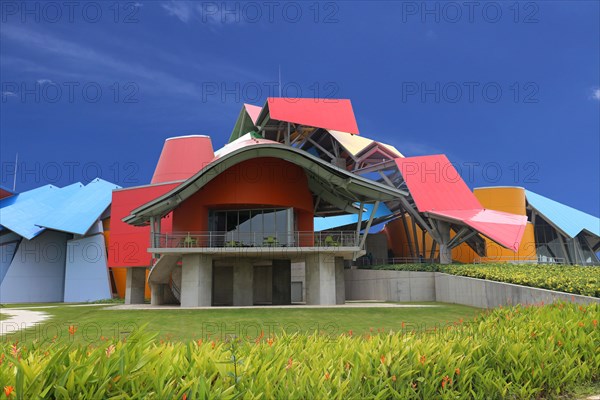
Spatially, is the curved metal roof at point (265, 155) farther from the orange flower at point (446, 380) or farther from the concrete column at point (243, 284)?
the orange flower at point (446, 380)

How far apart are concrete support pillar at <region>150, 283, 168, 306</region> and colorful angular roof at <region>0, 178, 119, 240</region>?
1640cm

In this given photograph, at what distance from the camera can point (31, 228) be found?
4728cm

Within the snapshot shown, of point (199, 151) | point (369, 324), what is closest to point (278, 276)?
point (199, 151)

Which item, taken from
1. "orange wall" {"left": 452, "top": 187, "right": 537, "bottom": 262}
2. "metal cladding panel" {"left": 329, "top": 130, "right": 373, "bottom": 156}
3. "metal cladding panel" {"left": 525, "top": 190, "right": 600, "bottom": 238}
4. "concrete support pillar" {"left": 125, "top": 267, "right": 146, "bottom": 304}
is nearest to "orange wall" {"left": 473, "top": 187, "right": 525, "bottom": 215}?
"orange wall" {"left": 452, "top": 187, "right": 537, "bottom": 262}

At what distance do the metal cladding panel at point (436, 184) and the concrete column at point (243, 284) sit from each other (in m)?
17.6

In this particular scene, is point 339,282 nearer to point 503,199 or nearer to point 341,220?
point 341,220

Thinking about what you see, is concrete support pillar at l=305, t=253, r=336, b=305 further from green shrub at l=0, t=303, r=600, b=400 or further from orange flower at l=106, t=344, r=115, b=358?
orange flower at l=106, t=344, r=115, b=358

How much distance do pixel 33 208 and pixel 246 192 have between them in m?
33.0

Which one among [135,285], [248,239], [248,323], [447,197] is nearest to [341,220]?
[447,197]

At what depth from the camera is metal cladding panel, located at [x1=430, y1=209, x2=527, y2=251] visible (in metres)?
→ 35.0

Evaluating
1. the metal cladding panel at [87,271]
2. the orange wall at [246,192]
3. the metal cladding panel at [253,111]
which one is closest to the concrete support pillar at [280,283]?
the orange wall at [246,192]

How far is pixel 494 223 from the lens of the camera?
37469mm

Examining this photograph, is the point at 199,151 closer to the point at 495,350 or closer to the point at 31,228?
the point at 31,228

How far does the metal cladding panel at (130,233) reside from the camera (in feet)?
118
